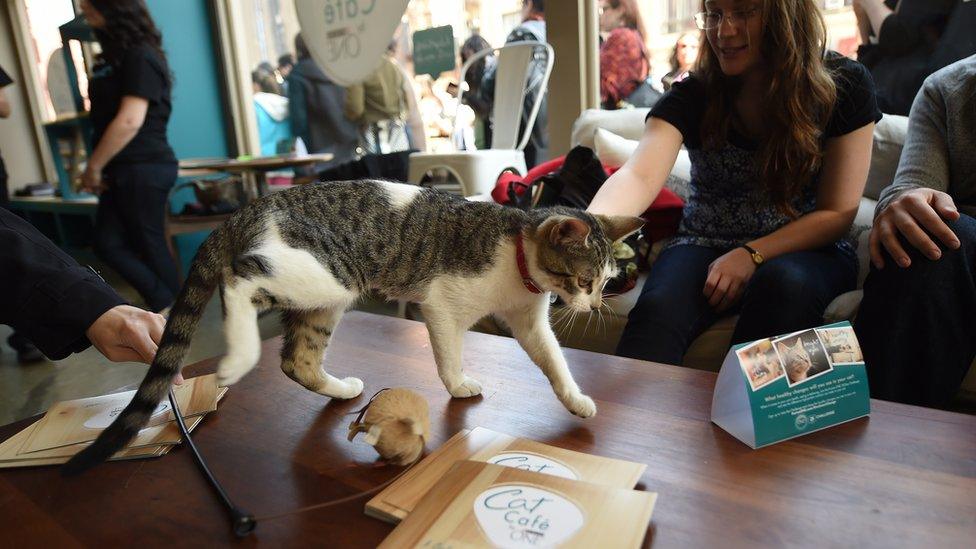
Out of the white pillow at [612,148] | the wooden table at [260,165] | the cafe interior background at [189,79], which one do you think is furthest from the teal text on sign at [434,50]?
the white pillow at [612,148]

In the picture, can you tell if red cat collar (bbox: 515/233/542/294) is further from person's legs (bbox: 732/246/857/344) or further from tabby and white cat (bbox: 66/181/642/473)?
person's legs (bbox: 732/246/857/344)

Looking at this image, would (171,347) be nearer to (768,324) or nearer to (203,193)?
(768,324)

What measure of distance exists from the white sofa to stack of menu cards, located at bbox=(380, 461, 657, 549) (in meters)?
0.63

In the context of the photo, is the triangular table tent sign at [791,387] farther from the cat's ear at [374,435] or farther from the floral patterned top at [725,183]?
the floral patterned top at [725,183]

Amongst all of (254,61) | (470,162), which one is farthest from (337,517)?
(254,61)

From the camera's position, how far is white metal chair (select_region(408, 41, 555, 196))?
6.88ft

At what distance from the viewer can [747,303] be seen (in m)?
1.12

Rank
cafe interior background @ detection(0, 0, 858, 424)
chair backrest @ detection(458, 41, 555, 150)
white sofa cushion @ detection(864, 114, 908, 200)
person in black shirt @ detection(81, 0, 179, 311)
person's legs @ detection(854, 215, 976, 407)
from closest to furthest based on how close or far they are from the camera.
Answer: person's legs @ detection(854, 215, 976, 407)
white sofa cushion @ detection(864, 114, 908, 200)
person in black shirt @ detection(81, 0, 179, 311)
chair backrest @ detection(458, 41, 555, 150)
cafe interior background @ detection(0, 0, 858, 424)

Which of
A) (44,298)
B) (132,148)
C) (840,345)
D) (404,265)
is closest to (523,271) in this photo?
(404,265)

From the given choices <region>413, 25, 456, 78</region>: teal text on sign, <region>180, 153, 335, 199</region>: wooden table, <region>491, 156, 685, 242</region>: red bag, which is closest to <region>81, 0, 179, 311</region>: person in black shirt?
<region>180, 153, 335, 199</region>: wooden table

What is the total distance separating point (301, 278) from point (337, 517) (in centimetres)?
27

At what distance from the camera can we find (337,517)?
1.98 ft

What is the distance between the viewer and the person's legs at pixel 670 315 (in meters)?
1.12

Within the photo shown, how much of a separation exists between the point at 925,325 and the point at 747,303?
272 millimetres
